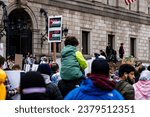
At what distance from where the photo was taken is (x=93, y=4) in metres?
39.8

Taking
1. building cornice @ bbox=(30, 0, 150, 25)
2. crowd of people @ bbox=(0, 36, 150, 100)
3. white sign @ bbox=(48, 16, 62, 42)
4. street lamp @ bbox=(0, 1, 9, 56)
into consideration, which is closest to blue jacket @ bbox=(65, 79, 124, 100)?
crowd of people @ bbox=(0, 36, 150, 100)

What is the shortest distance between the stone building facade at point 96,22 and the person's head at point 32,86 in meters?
24.9

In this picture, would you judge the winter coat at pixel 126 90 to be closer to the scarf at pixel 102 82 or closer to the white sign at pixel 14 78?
the scarf at pixel 102 82

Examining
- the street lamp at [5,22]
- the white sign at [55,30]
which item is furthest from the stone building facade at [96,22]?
the white sign at [55,30]

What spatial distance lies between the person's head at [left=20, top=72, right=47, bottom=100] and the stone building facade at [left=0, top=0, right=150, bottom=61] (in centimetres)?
2492

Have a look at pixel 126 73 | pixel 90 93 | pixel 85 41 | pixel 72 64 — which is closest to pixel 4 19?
pixel 85 41

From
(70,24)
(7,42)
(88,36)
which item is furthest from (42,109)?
(88,36)

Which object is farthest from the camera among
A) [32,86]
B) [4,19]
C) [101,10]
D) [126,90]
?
[101,10]

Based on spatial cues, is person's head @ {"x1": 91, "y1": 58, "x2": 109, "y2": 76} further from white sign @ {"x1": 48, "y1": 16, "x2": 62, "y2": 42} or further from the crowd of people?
white sign @ {"x1": 48, "y1": 16, "x2": 62, "y2": 42}

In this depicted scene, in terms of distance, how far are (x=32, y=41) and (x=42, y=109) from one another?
1079 inches

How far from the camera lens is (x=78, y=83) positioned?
7828mm

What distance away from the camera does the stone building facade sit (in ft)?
107

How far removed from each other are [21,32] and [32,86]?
87.6 feet

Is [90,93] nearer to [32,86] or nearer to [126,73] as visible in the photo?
[32,86]
